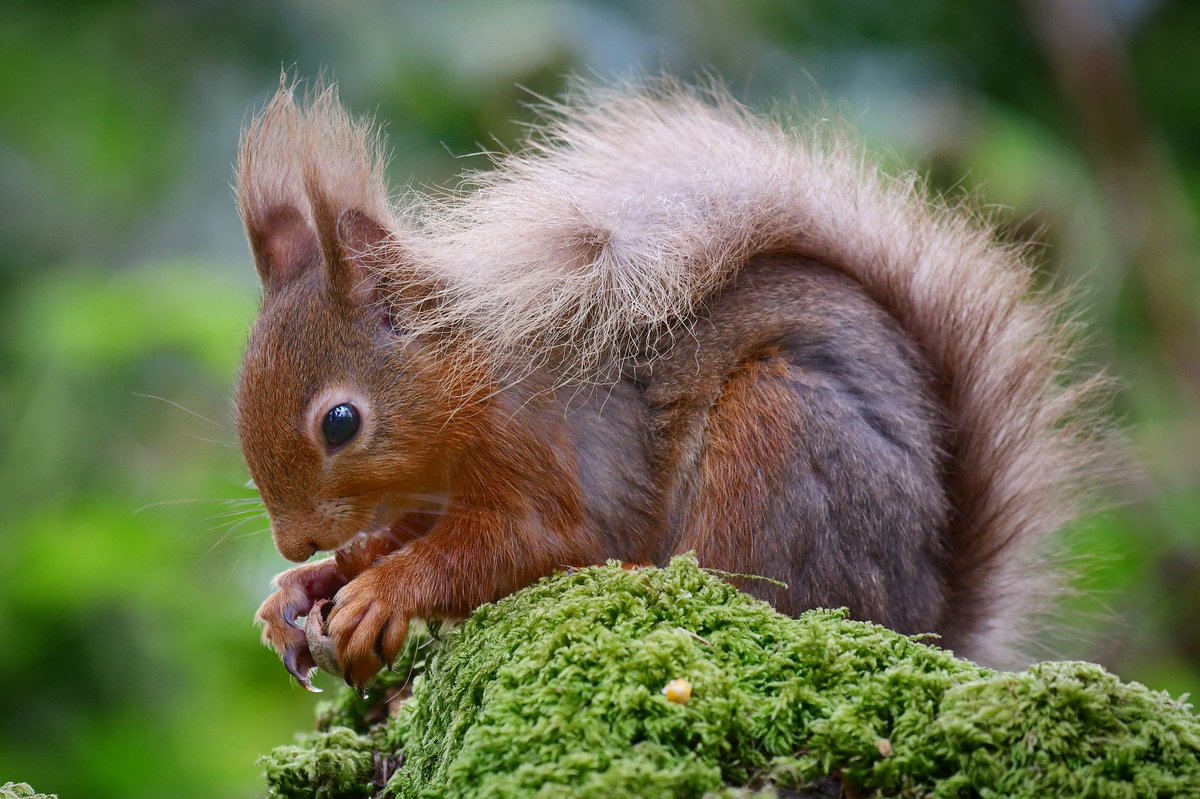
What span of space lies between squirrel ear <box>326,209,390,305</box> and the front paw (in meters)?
0.63

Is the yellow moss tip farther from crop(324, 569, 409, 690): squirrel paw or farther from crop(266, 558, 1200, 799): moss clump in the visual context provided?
crop(324, 569, 409, 690): squirrel paw

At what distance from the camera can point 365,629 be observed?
7.01 ft

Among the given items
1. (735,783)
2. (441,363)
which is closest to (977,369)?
(441,363)

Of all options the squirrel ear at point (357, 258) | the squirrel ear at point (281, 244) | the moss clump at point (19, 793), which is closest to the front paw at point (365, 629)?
the moss clump at point (19, 793)

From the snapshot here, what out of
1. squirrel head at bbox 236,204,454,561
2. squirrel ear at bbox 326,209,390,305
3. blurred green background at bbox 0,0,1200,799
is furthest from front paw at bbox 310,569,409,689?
blurred green background at bbox 0,0,1200,799

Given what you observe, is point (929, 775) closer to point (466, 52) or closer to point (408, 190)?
point (408, 190)

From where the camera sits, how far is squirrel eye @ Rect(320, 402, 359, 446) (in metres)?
2.34

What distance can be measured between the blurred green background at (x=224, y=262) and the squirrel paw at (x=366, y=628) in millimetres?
1283

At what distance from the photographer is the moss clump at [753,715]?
1.48m

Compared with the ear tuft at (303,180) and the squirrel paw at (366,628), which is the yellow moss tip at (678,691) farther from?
the ear tuft at (303,180)

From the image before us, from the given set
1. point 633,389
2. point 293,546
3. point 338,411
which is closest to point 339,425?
point 338,411

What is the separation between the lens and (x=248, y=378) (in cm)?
243

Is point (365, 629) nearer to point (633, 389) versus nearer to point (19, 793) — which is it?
point (19, 793)

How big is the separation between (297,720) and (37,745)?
3.14 ft
